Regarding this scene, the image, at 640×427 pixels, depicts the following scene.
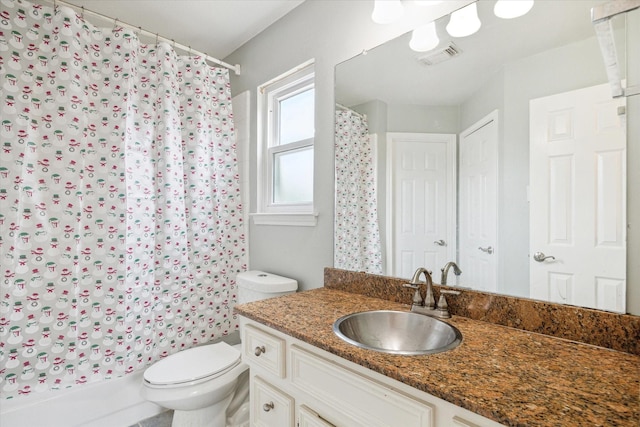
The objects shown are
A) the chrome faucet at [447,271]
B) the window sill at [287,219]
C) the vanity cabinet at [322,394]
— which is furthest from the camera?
the window sill at [287,219]

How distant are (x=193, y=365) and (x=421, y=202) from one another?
1442 millimetres

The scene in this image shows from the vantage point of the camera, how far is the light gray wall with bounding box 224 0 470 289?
4.89 feet

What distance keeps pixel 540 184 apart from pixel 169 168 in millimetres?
1896

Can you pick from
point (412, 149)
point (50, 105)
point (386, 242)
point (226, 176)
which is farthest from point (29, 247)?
point (412, 149)

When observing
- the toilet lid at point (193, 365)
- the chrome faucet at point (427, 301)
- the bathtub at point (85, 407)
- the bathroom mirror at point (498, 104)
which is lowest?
the bathtub at point (85, 407)

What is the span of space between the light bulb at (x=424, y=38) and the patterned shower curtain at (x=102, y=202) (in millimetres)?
1419

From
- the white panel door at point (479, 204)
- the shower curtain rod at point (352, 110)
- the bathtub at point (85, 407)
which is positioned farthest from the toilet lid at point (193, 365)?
the shower curtain rod at point (352, 110)

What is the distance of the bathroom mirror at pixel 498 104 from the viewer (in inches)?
35.8

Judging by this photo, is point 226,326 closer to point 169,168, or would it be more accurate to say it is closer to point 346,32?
point 169,168

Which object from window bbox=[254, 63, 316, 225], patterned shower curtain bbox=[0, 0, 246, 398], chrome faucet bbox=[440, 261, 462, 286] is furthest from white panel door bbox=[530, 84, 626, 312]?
patterned shower curtain bbox=[0, 0, 246, 398]

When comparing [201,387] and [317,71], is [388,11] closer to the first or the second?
[317,71]

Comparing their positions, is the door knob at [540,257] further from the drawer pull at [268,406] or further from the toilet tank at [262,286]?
Result: the toilet tank at [262,286]

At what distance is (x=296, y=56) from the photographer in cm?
185

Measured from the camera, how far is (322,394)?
90 centimetres
